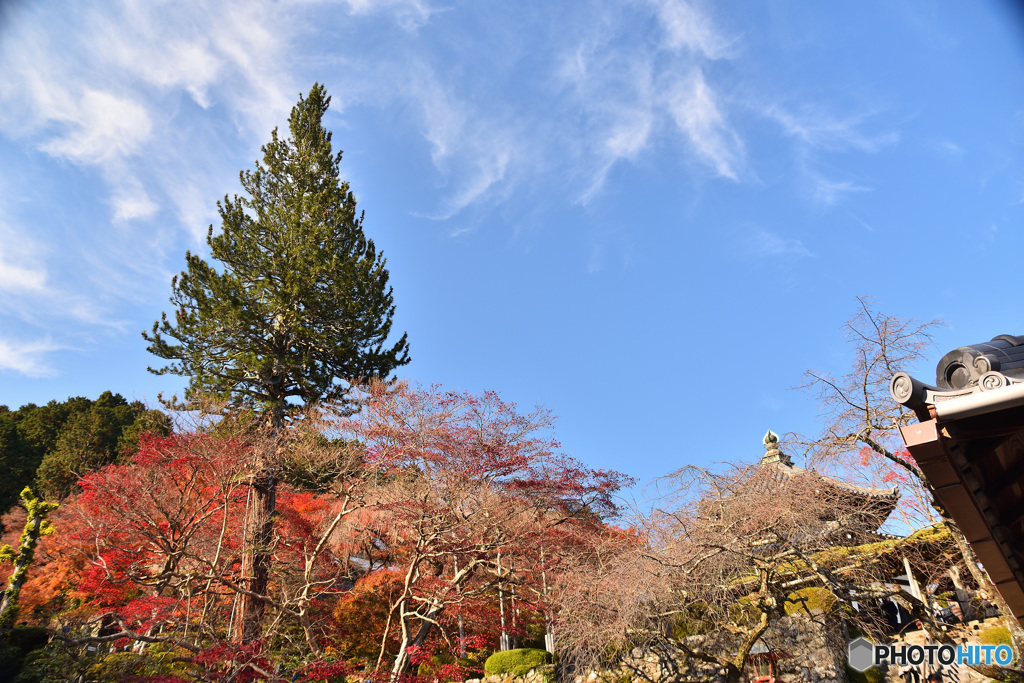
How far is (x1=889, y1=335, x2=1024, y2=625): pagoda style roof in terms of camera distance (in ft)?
6.87

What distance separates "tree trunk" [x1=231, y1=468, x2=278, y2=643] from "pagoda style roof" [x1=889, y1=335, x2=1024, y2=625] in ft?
36.4

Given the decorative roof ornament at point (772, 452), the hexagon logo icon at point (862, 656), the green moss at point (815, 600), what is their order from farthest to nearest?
the decorative roof ornament at point (772, 452), the green moss at point (815, 600), the hexagon logo icon at point (862, 656)

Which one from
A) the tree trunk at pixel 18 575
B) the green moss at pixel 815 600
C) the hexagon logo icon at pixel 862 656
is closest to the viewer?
the hexagon logo icon at pixel 862 656

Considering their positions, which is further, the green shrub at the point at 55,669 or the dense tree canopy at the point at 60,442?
the dense tree canopy at the point at 60,442

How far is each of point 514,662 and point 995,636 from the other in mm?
8608

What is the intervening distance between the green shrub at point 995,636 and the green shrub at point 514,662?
7919 millimetres

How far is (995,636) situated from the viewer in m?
9.11

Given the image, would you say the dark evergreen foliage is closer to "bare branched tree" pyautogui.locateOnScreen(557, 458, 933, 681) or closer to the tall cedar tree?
the tall cedar tree

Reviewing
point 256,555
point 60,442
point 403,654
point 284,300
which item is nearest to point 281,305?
point 284,300

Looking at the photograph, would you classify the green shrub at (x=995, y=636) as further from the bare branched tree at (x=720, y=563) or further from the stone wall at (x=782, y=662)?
the stone wall at (x=782, y=662)

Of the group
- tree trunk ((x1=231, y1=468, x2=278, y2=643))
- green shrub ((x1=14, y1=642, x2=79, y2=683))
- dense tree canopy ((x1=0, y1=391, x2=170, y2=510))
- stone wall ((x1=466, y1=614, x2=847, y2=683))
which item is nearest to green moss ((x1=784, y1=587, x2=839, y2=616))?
stone wall ((x1=466, y1=614, x2=847, y2=683))

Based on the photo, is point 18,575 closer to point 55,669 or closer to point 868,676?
point 55,669

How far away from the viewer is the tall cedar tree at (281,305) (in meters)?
14.2

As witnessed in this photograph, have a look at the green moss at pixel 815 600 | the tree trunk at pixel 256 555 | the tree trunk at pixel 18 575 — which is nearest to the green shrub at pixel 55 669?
the tree trunk at pixel 18 575
